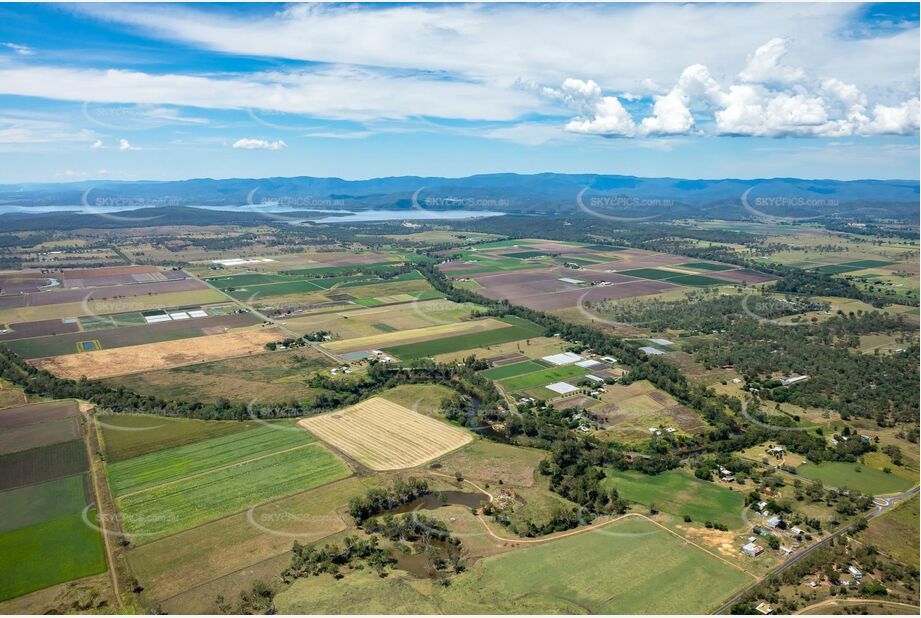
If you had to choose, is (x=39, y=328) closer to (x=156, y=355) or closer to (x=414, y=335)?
(x=156, y=355)

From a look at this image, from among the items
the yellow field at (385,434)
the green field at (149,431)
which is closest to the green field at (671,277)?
the yellow field at (385,434)

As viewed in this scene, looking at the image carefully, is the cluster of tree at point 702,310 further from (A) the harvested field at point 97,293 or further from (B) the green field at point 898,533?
(A) the harvested field at point 97,293

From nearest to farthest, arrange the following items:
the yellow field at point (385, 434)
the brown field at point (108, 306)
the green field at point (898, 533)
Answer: the green field at point (898, 533) < the yellow field at point (385, 434) < the brown field at point (108, 306)

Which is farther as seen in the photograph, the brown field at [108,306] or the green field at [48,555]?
the brown field at [108,306]

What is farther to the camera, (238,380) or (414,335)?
(414,335)

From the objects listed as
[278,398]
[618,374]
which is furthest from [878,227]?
[278,398]

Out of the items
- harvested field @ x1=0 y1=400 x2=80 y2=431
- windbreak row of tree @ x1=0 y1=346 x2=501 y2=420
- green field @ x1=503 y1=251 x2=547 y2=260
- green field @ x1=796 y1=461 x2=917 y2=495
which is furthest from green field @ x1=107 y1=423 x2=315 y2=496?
green field @ x1=503 y1=251 x2=547 y2=260

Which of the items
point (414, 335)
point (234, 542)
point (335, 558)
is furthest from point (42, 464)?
point (414, 335)

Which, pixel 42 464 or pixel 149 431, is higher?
pixel 149 431
